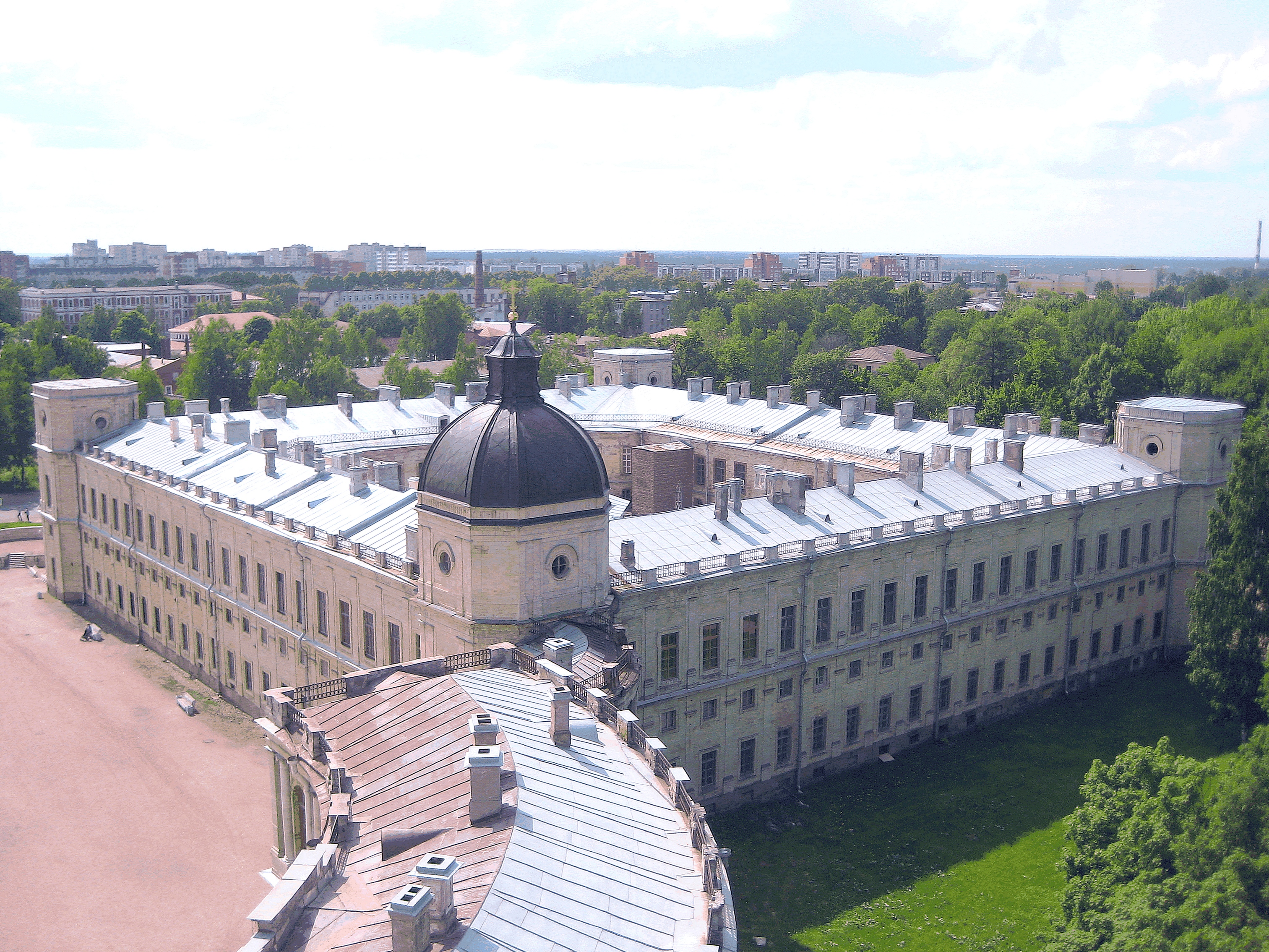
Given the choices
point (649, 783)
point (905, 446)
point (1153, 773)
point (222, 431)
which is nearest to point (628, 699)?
point (649, 783)

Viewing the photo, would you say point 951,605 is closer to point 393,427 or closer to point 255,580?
point 255,580

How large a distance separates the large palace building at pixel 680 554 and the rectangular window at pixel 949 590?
0.17 metres

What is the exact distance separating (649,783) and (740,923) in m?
12.9

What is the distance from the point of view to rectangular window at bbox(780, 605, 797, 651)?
47.7 m

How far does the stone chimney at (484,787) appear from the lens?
78.6 feet

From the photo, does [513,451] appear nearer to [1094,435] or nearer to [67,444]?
[1094,435]

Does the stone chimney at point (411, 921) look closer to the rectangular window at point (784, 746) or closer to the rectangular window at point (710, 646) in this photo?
the rectangular window at point (710, 646)

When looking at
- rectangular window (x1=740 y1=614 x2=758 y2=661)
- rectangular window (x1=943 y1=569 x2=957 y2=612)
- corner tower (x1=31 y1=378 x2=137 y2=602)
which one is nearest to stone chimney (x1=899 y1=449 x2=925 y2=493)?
rectangular window (x1=943 y1=569 x2=957 y2=612)

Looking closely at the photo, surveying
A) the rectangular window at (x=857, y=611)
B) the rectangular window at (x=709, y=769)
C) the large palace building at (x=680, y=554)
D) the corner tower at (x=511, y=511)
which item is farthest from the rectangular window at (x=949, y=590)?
the corner tower at (x=511, y=511)

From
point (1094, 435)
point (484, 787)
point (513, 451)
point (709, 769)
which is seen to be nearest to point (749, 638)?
point (709, 769)

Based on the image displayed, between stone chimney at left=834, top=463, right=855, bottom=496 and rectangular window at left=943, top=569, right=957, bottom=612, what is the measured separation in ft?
18.2

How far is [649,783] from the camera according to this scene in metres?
28.1

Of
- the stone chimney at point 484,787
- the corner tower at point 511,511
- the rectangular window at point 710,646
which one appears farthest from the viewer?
the rectangular window at point 710,646

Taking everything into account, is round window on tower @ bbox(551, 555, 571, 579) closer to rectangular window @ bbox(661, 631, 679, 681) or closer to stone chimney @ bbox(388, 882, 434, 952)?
rectangular window @ bbox(661, 631, 679, 681)
